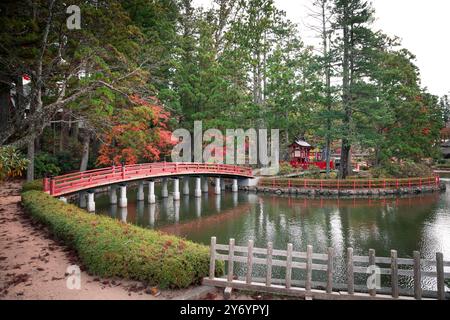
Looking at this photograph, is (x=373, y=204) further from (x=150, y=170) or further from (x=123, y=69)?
(x=123, y=69)

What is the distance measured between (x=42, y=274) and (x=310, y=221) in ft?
47.9

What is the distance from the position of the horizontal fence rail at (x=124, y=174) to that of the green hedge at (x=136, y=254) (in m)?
8.35

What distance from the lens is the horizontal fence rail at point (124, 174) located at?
680 inches

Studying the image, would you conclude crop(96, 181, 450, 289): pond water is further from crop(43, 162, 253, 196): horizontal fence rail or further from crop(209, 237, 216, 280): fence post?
crop(209, 237, 216, 280): fence post

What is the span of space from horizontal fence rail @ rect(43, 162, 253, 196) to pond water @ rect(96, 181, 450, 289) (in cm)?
217

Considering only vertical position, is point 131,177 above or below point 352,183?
above

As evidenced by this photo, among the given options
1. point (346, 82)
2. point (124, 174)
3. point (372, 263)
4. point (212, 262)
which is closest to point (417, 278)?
point (372, 263)

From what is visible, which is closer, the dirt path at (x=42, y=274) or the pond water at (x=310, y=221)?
the dirt path at (x=42, y=274)

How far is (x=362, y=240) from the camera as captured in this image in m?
14.4

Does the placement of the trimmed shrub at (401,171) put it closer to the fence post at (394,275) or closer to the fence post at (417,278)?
the fence post at (417,278)

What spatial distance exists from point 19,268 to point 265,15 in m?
34.7

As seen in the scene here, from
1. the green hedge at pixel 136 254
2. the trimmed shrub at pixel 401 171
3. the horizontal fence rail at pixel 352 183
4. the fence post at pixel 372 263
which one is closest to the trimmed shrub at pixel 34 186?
the green hedge at pixel 136 254

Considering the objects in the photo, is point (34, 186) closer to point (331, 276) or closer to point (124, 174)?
point (124, 174)

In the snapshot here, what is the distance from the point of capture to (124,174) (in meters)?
20.8
